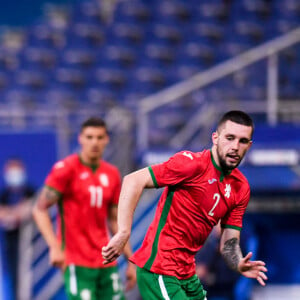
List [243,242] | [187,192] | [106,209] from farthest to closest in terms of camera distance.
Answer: [243,242] → [106,209] → [187,192]

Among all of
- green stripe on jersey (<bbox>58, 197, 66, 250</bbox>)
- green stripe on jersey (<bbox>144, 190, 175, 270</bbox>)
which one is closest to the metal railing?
green stripe on jersey (<bbox>58, 197, 66, 250</bbox>)

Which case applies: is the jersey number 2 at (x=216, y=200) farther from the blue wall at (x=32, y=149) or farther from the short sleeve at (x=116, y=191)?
the blue wall at (x=32, y=149)

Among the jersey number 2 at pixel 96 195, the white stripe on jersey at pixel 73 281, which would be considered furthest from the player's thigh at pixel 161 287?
the jersey number 2 at pixel 96 195

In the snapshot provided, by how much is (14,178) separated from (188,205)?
18.8ft

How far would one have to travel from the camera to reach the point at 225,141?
384 centimetres

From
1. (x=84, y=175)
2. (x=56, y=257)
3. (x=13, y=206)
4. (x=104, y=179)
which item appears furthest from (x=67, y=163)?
(x=13, y=206)

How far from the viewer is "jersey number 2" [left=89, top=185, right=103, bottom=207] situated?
5691mm

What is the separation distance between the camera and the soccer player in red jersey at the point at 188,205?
3822 millimetres

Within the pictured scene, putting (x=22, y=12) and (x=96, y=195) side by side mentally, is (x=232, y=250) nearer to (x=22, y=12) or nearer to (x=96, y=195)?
(x=96, y=195)

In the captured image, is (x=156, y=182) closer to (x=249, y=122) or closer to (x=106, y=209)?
(x=249, y=122)

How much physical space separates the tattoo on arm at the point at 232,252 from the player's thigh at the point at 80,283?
5.21ft

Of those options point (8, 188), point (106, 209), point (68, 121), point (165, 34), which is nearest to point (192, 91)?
point (68, 121)

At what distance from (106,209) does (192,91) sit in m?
3.70

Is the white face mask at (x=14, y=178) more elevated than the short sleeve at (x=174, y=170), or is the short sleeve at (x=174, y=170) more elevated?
the short sleeve at (x=174, y=170)
